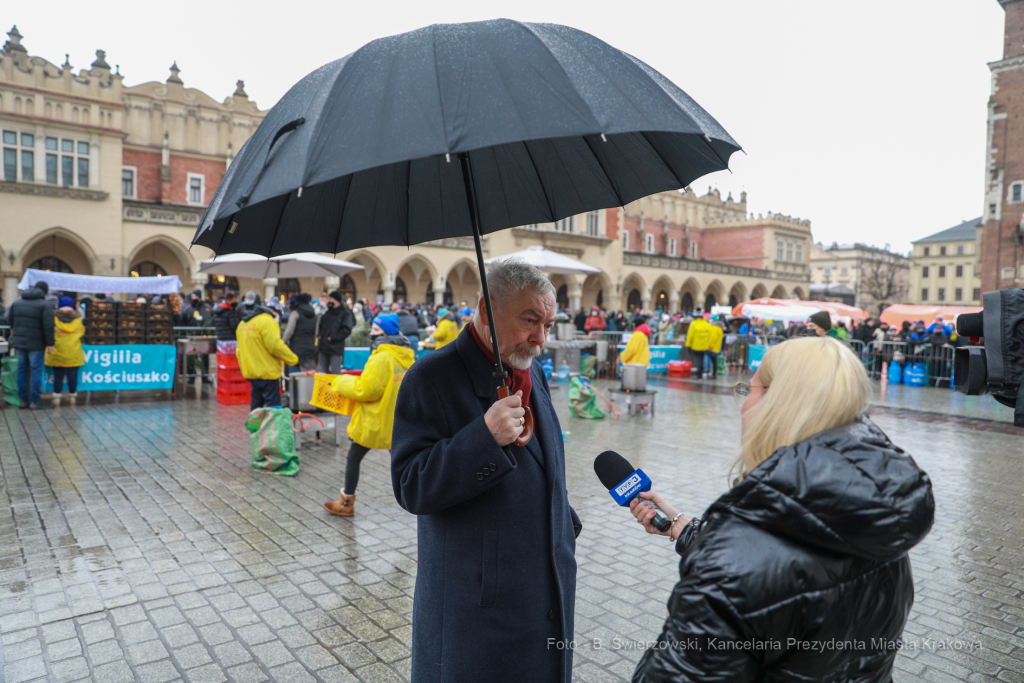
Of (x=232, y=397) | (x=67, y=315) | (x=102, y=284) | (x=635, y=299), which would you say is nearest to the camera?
(x=67, y=315)

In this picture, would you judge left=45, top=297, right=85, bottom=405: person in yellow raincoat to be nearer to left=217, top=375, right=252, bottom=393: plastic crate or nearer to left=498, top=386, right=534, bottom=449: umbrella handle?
left=217, top=375, right=252, bottom=393: plastic crate

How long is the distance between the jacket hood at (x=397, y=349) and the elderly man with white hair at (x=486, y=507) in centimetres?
334

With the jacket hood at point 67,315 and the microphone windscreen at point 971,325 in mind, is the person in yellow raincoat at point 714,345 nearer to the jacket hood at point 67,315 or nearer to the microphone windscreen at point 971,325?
the jacket hood at point 67,315

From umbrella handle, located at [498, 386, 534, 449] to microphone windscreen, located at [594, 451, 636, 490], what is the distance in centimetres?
22

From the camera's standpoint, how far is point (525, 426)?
1.93 m

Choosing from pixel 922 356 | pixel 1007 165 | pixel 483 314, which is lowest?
pixel 922 356

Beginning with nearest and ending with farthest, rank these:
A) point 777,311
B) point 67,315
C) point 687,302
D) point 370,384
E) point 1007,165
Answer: point 370,384 → point 67,315 → point 777,311 → point 1007,165 → point 687,302

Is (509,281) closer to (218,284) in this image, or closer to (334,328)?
(334,328)

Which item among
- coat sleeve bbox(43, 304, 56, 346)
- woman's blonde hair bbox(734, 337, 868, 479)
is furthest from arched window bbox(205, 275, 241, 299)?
woman's blonde hair bbox(734, 337, 868, 479)

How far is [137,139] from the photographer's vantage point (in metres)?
29.6

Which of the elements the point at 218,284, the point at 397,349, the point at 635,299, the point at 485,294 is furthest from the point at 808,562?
the point at 635,299

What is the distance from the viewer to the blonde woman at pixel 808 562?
3.73ft

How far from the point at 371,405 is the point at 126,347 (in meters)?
8.38

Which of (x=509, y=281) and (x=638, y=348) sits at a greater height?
(x=509, y=281)
